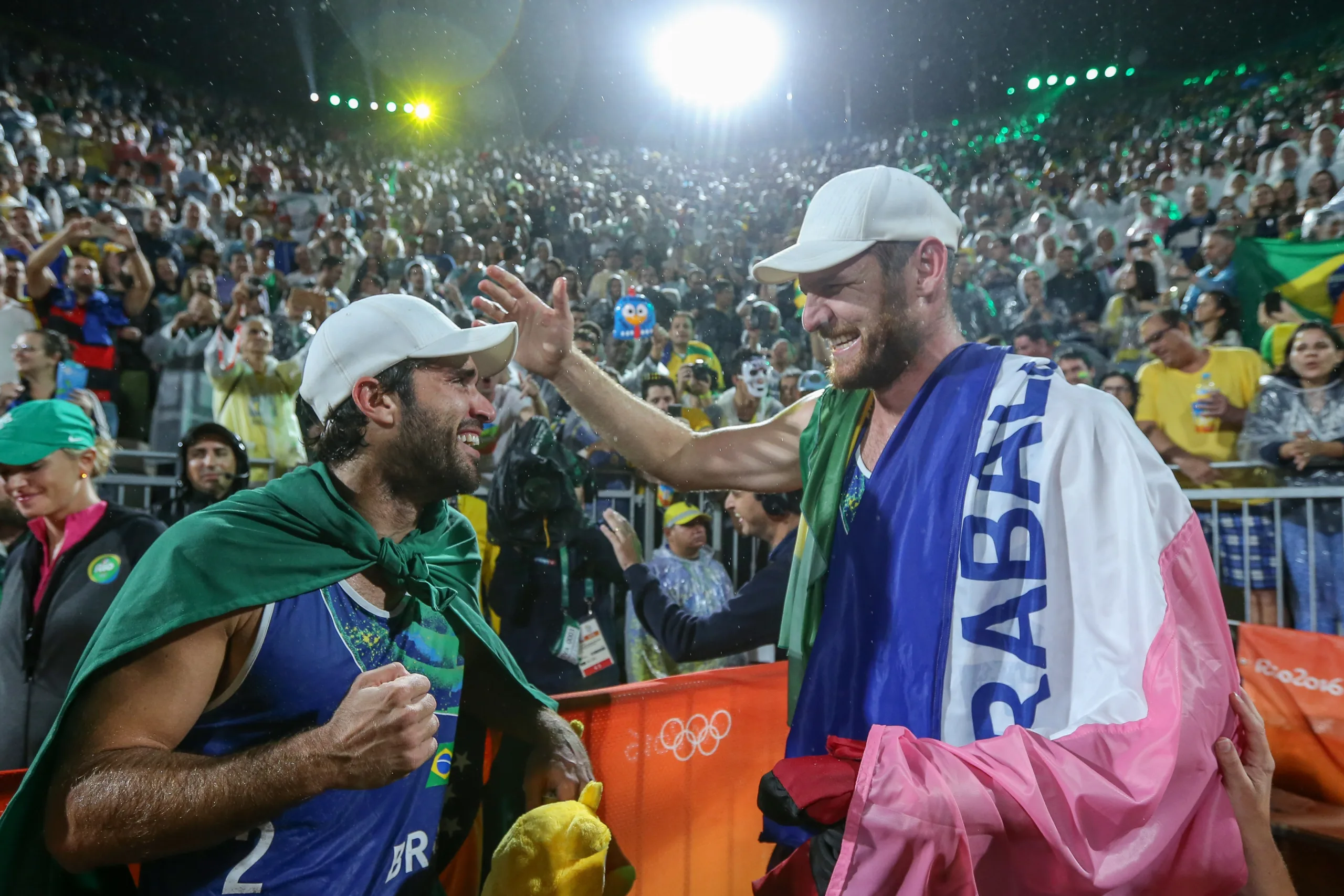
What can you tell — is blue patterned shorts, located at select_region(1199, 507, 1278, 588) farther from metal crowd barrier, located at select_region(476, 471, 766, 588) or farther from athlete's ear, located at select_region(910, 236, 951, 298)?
athlete's ear, located at select_region(910, 236, 951, 298)

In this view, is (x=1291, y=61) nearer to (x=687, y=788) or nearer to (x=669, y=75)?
(x=669, y=75)

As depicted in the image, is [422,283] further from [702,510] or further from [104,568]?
[104,568]

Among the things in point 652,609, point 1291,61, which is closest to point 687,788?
point 652,609

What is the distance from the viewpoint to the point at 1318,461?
16.2 feet

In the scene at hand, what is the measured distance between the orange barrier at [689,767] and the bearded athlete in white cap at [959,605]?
31.6 inches

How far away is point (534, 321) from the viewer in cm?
270

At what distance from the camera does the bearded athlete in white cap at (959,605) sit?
1.23m

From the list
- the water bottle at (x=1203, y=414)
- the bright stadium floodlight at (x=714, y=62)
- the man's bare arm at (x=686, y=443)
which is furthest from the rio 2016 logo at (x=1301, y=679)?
the bright stadium floodlight at (x=714, y=62)

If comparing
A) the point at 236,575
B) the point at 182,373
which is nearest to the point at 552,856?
the point at 236,575

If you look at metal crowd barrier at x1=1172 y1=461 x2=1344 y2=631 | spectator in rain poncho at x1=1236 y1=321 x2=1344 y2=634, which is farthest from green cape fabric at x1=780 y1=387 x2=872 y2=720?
spectator in rain poncho at x1=1236 y1=321 x2=1344 y2=634

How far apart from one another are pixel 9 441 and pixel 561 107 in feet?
89.6

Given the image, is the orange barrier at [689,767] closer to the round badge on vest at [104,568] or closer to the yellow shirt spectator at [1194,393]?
the round badge on vest at [104,568]

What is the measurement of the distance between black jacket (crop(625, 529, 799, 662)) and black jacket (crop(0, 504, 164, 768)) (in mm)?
2046

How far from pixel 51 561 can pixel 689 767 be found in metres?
2.61
